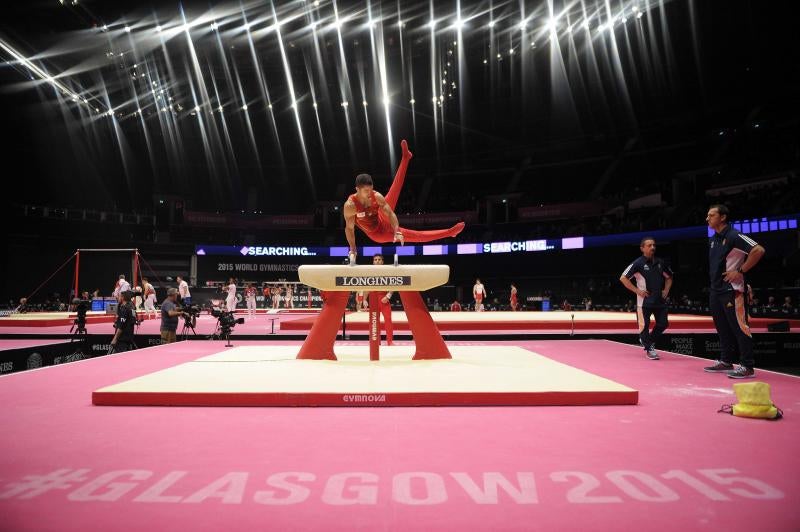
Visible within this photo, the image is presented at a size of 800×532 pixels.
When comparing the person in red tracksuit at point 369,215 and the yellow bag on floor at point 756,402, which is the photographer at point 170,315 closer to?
the person in red tracksuit at point 369,215

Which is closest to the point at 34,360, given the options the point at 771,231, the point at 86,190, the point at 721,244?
the point at 721,244

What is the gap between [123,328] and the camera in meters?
7.14

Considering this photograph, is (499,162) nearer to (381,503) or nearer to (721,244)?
(721,244)

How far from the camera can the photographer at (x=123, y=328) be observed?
702 centimetres

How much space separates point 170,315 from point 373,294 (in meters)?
4.89

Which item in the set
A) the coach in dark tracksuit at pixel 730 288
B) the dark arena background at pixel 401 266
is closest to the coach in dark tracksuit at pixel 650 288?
the dark arena background at pixel 401 266

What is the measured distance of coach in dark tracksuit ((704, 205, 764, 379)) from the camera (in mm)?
4324

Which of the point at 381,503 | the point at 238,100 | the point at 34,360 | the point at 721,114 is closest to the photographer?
the point at 381,503

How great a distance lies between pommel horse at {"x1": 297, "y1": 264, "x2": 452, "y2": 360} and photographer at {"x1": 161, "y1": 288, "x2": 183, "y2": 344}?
166 inches

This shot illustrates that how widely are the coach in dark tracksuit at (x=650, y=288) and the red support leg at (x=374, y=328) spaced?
3370mm

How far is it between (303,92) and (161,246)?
44.0ft

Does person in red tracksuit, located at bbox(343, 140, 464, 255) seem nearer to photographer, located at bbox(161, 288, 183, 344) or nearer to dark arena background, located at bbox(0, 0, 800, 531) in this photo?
dark arena background, located at bbox(0, 0, 800, 531)

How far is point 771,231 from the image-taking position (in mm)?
16734

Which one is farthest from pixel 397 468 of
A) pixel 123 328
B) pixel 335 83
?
pixel 335 83
